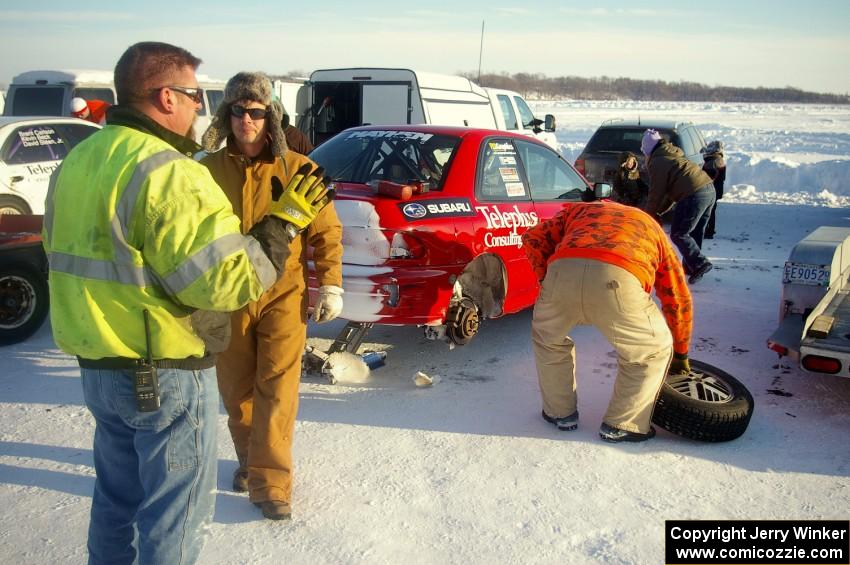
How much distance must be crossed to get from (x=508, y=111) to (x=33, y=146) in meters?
8.73

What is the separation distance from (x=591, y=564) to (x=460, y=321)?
7.06ft

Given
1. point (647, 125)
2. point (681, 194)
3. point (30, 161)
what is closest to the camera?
A: point (681, 194)

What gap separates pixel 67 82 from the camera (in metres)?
12.4

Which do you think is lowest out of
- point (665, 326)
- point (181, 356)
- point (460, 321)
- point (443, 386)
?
point (443, 386)

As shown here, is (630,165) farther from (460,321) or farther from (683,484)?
(683,484)

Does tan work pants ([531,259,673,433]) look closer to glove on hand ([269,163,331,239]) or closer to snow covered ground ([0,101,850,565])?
snow covered ground ([0,101,850,565])

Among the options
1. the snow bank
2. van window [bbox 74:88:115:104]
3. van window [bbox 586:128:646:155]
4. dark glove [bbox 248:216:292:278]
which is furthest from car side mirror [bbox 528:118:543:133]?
dark glove [bbox 248:216:292:278]

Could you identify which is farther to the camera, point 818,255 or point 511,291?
point 511,291

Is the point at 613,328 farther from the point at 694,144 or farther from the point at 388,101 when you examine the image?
the point at 694,144

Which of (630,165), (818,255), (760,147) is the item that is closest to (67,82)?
(630,165)

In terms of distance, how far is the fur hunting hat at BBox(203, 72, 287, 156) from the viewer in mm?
3051

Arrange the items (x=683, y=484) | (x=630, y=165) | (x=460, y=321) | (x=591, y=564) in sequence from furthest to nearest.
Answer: (x=630, y=165) → (x=460, y=321) → (x=683, y=484) → (x=591, y=564)

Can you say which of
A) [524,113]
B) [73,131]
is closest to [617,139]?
[524,113]

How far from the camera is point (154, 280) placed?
2027mm
